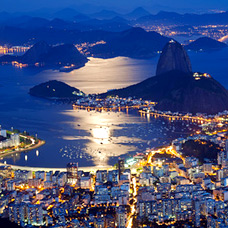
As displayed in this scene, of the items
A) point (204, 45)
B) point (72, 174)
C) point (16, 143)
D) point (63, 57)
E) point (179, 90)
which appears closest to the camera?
point (72, 174)

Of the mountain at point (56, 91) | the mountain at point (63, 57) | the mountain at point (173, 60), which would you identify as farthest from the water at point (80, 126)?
the mountain at point (63, 57)

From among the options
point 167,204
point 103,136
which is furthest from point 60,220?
point 103,136

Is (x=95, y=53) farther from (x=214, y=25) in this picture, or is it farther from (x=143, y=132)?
(x=143, y=132)

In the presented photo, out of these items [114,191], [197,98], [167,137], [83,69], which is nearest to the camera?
[114,191]

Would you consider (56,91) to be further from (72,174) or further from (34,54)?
(34,54)

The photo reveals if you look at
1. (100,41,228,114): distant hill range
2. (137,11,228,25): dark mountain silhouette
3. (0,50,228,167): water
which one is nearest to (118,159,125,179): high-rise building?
(0,50,228,167): water

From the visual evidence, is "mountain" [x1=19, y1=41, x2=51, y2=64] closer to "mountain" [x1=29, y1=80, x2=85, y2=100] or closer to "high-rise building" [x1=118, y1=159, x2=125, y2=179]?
"mountain" [x1=29, y1=80, x2=85, y2=100]

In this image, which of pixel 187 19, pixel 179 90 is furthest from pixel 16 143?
pixel 187 19
